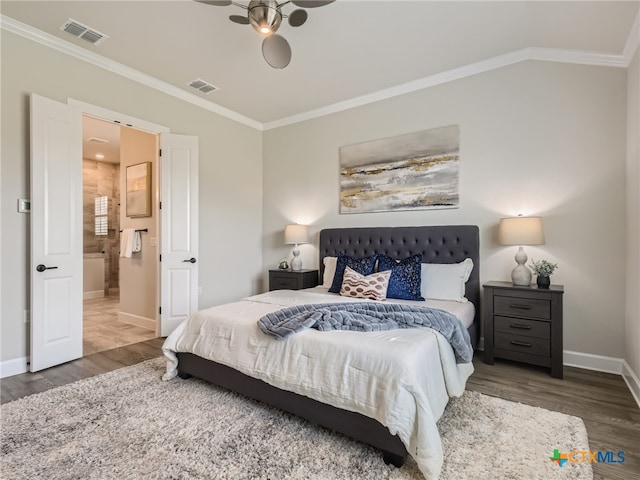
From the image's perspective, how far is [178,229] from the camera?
401cm

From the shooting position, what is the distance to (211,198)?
4531 millimetres

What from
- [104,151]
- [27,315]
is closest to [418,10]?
[27,315]

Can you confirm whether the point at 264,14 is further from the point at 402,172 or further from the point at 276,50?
the point at 402,172

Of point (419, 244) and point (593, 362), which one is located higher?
point (419, 244)

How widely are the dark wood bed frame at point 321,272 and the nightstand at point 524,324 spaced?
0.73 ft

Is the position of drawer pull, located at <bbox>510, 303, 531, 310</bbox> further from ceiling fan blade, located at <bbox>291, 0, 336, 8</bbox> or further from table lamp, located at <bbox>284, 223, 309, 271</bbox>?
ceiling fan blade, located at <bbox>291, 0, 336, 8</bbox>

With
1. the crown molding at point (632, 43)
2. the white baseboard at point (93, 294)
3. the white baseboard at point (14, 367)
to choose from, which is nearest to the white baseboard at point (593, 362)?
the crown molding at point (632, 43)

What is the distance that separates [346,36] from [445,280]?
2.54m

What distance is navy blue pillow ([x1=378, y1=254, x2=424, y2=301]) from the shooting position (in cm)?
309

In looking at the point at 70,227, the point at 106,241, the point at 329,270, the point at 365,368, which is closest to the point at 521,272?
the point at 329,270

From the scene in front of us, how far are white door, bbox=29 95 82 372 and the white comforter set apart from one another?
65.6 inches

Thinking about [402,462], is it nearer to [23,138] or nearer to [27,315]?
[27,315]

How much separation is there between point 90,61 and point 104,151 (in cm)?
367

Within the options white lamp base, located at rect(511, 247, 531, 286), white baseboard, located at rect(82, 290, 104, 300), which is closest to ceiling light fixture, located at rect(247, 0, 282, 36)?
white lamp base, located at rect(511, 247, 531, 286)
